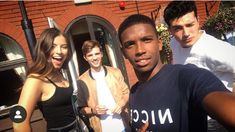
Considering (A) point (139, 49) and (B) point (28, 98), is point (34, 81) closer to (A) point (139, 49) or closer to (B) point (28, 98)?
(B) point (28, 98)

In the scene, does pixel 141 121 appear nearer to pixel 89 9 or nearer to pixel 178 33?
pixel 178 33

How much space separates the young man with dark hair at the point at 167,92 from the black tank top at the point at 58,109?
3.28 feet

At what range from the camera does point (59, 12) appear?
26.6ft

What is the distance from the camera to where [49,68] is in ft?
8.81

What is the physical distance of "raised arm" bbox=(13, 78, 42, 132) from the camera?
2.25m

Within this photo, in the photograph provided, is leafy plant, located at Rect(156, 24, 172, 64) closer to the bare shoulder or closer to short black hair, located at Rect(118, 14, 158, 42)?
the bare shoulder

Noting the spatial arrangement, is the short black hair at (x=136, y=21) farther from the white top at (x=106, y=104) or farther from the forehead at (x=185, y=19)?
the white top at (x=106, y=104)

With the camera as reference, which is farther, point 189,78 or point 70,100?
point 70,100

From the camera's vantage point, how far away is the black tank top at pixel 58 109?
257 centimetres

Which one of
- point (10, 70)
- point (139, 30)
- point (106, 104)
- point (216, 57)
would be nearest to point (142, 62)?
point (139, 30)

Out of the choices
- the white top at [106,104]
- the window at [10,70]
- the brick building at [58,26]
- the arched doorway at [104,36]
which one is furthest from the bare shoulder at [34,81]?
the arched doorway at [104,36]

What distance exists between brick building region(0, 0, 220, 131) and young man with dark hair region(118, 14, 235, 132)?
5.19 meters

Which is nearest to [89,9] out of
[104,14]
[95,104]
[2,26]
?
[104,14]

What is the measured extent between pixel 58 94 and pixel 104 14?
6259 mm
